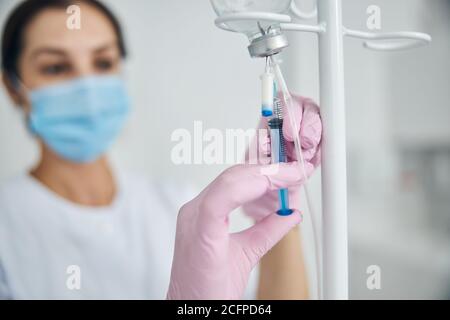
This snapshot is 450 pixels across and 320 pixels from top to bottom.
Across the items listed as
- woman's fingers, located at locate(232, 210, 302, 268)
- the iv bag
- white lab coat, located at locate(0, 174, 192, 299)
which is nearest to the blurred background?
white lab coat, located at locate(0, 174, 192, 299)

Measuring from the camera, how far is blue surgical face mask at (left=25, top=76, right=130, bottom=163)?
1394 mm

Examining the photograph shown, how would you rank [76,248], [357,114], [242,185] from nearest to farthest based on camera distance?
[242,185] → [76,248] → [357,114]

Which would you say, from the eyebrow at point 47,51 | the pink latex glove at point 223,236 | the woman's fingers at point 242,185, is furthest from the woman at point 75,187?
the woman's fingers at point 242,185

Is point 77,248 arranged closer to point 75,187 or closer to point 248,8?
point 75,187

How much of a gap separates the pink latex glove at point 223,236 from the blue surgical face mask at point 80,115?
32.9 inches

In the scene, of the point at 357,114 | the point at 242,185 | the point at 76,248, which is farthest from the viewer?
the point at 357,114

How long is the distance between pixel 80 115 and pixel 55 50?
9.7 inches

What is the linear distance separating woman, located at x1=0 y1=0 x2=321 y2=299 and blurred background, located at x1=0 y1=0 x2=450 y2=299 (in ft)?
0.21

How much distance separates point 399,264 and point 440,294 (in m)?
0.21

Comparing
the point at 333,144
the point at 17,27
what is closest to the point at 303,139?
the point at 333,144

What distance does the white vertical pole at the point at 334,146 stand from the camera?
67 cm

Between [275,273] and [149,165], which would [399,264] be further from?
[149,165]

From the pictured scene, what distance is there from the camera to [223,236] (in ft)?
2.23

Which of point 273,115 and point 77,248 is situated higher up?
point 273,115
